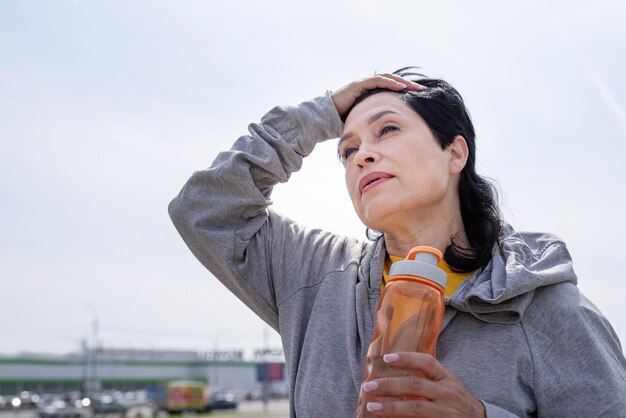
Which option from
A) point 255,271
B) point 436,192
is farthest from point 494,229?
point 255,271

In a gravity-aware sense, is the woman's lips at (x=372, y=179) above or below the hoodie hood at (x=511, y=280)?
above

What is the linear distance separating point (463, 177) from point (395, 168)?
1.27 feet

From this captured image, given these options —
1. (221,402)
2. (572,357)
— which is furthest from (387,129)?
(221,402)

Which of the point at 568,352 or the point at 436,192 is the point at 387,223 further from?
the point at 568,352

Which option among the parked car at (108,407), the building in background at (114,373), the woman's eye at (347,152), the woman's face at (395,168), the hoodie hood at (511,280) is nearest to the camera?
the hoodie hood at (511,280)

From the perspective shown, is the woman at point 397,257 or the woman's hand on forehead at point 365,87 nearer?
the woman at point 397,257

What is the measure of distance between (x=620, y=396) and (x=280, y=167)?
114 cm

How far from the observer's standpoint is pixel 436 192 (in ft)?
6.10

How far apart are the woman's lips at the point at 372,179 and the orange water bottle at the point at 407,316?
1.72 feet

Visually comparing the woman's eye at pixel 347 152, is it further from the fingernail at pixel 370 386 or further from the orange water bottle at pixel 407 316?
the fingernail at pixel 370 386

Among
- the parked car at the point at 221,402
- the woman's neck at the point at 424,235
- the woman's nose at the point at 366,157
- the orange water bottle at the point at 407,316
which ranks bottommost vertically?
the parked car at the point at 221,402

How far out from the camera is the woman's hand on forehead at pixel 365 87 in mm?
2066

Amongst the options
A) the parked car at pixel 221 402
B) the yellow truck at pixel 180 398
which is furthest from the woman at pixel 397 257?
the parked car at pixel 221 402

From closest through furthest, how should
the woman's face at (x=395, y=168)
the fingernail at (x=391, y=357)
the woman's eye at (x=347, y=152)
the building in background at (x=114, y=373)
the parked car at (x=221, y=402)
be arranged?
the fingernail at (x=391, y=357), the woman's face at (x=395, y=168), the woman's eye at (x=347, y=152), the parked car at (x=221, y=402), the building in background at (x=114, y=373)
